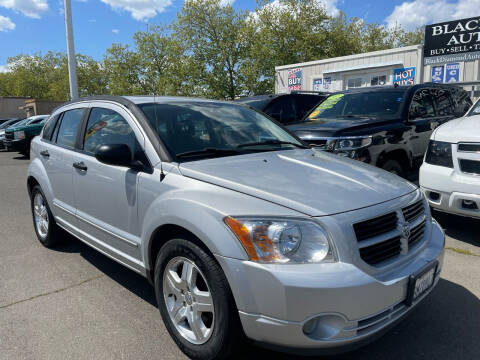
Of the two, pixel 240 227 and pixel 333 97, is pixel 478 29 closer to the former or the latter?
pixel 333 97

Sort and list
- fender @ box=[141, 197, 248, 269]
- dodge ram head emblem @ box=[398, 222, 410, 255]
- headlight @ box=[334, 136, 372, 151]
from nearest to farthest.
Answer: fender @ box=[141, 197, 248, 269] < dodge ram head emblem @ box=[398, 222, 410, 255] < headlight @ box=[334, 136, 372, 151]

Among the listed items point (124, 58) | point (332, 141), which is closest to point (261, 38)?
point (124, 58)

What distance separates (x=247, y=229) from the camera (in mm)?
2010

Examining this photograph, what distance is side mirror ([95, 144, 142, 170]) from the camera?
8.76 ft

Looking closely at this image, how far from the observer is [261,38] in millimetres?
32656

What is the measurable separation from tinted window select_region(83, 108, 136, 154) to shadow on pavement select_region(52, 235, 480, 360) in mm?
1293

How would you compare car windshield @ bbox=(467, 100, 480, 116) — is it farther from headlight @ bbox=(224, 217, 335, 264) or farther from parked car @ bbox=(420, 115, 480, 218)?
headlight @ bbox=(224, 217, 335, 264)

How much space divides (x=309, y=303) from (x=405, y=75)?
1340cm

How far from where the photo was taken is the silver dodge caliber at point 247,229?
193 centimetres

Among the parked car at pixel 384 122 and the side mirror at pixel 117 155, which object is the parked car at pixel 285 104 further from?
the side mirror at pixel 117 155

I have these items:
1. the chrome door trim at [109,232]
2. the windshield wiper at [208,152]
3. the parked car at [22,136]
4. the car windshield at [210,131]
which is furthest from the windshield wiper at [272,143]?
the parked car at [22,136]

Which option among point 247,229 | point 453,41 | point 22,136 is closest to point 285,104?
point 453,41

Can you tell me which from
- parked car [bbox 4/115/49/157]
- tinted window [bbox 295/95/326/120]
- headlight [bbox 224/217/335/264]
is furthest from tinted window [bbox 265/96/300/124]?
parked car [bbox 4/115/49/157]

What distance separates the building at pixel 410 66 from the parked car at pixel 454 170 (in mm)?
5690
